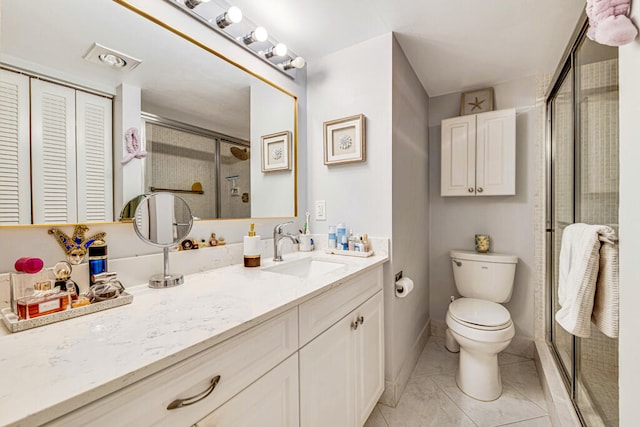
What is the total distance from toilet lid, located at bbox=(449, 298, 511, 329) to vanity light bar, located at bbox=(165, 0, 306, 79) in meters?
1.81

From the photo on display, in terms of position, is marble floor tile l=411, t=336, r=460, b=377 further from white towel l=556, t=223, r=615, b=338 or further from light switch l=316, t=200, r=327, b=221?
light switch l=316, t=200, r=327, b=221

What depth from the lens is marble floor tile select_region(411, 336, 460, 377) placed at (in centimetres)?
194

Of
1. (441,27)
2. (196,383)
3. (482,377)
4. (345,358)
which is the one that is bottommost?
(482,377)

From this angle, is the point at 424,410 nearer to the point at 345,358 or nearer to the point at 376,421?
the point at 376,421

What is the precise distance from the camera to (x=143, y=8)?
3.50ft

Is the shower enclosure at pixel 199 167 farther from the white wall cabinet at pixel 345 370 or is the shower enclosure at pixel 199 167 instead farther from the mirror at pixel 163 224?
the white wall cabinet at pixel 345 370

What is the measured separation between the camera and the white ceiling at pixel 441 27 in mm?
1369

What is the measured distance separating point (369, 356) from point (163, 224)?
1101mm

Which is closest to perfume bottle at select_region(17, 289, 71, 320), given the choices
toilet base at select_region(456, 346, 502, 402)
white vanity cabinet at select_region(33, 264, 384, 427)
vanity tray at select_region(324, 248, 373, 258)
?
white vanity cabinet at select_region(33, 264, 384, 427)

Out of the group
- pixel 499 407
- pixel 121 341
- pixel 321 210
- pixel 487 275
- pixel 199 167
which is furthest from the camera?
pixel 487 275

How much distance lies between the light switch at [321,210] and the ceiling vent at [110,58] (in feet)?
3.78

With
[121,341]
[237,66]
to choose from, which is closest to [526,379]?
[121,341]

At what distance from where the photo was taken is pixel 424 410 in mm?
1570

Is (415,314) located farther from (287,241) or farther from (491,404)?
(287,241)
